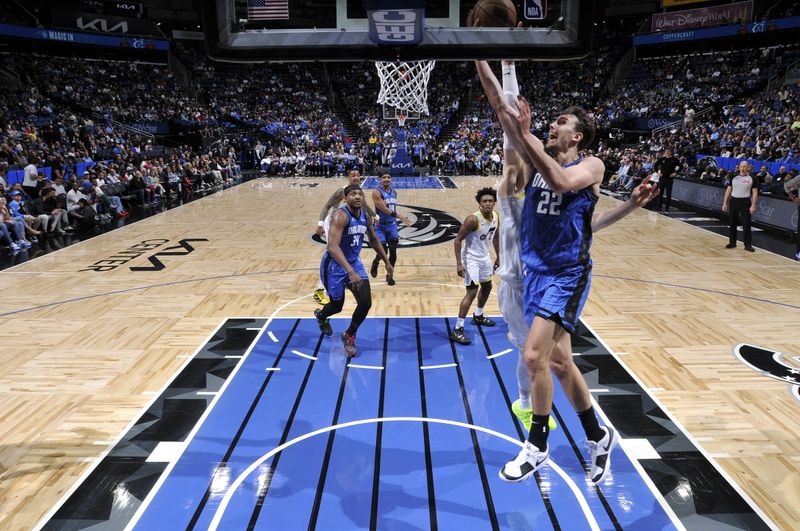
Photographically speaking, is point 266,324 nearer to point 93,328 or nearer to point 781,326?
point 93,328

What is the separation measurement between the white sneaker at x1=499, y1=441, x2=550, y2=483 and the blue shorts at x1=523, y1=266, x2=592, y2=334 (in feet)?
2.16

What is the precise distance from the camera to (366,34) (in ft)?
11.3

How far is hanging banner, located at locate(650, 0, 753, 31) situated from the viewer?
92.1ft

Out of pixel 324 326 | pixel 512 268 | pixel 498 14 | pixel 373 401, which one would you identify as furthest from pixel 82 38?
pixel 512 268

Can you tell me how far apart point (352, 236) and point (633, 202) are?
297 centimetres

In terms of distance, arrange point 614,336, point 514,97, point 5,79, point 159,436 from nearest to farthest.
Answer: point 514,97 < point 159,436 < point 614,336 < point 5,79

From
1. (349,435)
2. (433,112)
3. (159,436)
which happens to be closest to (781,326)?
(349,435)

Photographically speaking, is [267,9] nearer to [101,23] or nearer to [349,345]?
[349,345]

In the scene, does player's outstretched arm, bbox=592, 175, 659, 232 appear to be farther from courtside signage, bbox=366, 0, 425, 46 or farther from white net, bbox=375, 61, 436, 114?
white net, bbox=375, 61, 436, 114

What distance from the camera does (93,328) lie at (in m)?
6.35

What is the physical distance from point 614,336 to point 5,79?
26.9 m

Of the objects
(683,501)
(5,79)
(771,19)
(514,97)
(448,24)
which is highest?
(771,19)

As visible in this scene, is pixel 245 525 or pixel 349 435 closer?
pixel 245 525

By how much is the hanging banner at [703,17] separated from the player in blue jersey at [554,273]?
31.3 m
